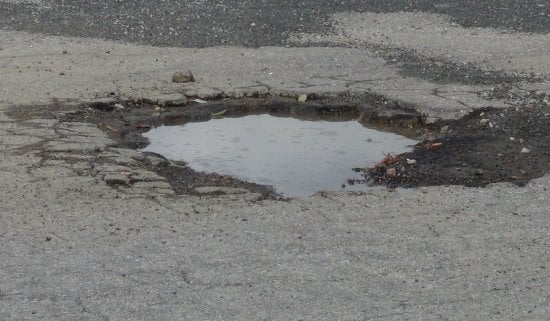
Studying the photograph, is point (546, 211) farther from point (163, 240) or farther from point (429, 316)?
point (163, 240)

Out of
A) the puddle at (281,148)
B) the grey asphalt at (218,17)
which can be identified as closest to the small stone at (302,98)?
the puddle at (281,148)

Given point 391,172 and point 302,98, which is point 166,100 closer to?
point 302,98

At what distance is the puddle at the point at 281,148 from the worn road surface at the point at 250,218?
421 millimetres

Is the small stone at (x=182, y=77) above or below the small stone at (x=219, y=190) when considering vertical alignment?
above

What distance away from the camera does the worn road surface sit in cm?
477

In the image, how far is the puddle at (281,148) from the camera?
6.86 m

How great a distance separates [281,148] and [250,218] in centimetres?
170

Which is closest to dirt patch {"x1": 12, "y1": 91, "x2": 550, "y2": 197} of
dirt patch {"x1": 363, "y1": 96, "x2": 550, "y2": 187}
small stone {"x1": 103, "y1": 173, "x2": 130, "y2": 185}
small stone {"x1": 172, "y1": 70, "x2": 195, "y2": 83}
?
dirt patch {"x1": 363, "y1": 96, "x2": 550, "y2": 187}

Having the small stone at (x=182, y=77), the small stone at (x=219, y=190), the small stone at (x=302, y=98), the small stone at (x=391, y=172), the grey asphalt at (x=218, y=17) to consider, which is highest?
the grey asphalt at (x=218, y=17)

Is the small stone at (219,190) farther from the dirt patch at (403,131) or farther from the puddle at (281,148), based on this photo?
the puddle at (281,148)

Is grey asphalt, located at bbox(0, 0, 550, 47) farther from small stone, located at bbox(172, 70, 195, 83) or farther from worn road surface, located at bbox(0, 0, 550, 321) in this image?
small stone, located at bbox(172, 70, 195, 83)

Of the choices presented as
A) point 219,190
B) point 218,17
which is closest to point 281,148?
point 219,190

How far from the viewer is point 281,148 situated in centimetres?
752

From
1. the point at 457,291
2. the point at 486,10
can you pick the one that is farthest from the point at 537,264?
the point at 486,10
